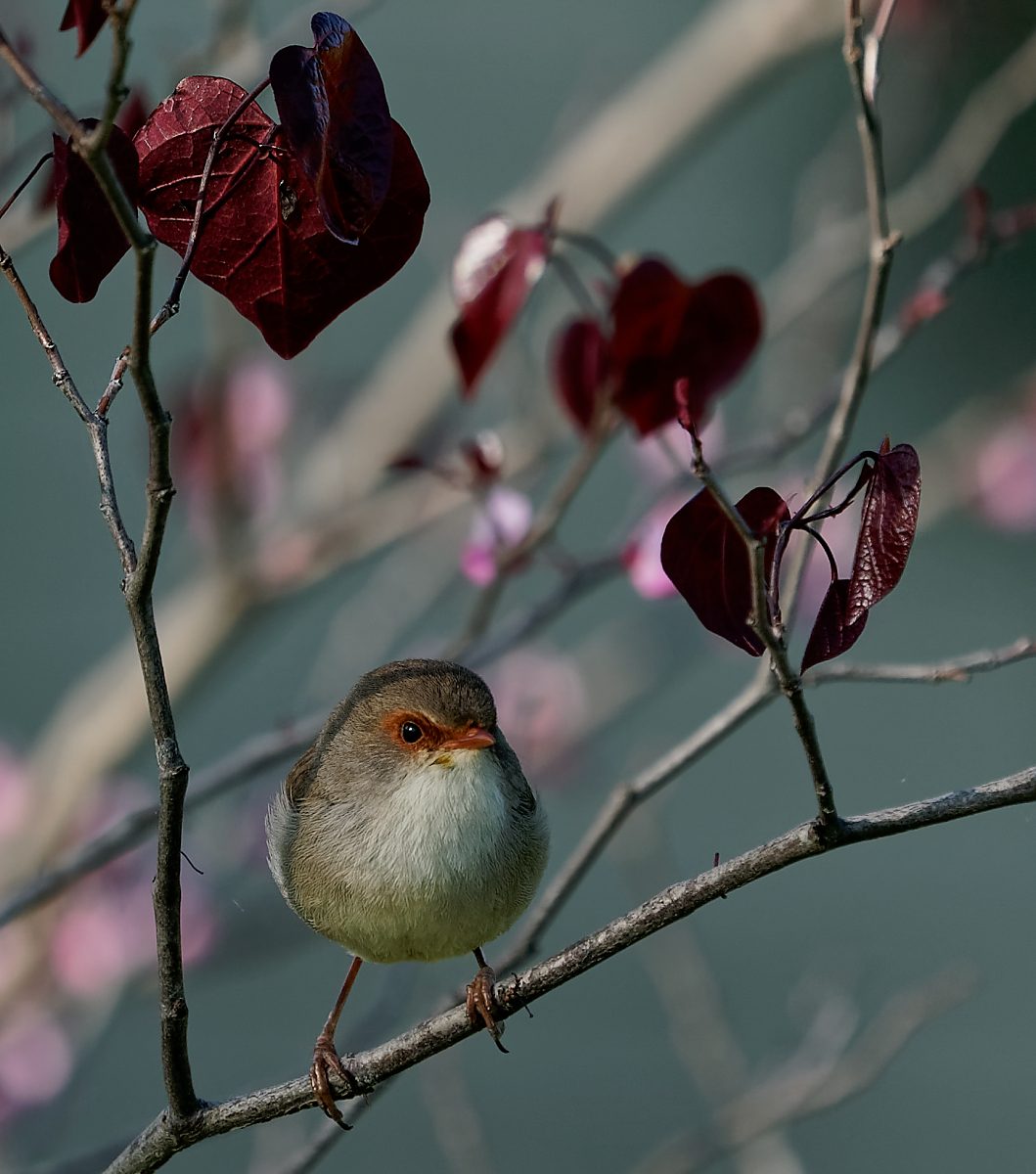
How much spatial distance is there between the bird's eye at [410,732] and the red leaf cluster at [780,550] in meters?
0.72

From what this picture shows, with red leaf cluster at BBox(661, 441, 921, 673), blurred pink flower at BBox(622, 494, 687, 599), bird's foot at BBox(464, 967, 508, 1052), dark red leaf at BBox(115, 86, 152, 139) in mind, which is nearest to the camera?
red leaf cluster at BBox(661, 441, 921, 673)

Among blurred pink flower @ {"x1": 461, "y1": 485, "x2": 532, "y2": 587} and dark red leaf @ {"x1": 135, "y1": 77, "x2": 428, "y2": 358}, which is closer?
dark red leaf @ {"x1": 135, "y1": 77, "x2": 428, "y2": 358}

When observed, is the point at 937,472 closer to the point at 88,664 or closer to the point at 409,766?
the point at 409,766

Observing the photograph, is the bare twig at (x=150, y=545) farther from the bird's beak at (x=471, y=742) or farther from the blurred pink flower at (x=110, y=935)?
the blurred pink flower at (x=110, y=935)

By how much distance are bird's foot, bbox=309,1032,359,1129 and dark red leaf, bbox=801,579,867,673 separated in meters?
0.70

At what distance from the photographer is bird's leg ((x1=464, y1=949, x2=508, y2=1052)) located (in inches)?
58.0

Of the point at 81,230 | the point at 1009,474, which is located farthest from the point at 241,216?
the point at 1009,474

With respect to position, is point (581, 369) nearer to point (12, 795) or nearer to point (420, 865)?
point (420, 865)

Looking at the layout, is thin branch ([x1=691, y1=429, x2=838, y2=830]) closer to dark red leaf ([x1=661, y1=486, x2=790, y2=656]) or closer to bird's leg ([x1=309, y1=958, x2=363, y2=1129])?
dark red leaf ([x1=661, y1=486, x2=790, y2=656])

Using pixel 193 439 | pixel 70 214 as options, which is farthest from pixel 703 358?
pixel 193 439

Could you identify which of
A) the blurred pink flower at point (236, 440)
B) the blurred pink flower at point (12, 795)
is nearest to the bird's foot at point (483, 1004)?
the blurred pink flower at point (236, 440)

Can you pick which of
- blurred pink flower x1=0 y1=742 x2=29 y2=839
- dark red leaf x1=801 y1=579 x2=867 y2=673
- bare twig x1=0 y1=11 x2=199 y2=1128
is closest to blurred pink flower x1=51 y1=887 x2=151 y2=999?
blurred pink flower x1=0 y1=742 x2=29 y2=839

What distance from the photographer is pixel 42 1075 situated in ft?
12.1

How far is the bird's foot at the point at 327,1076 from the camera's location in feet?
5.03
